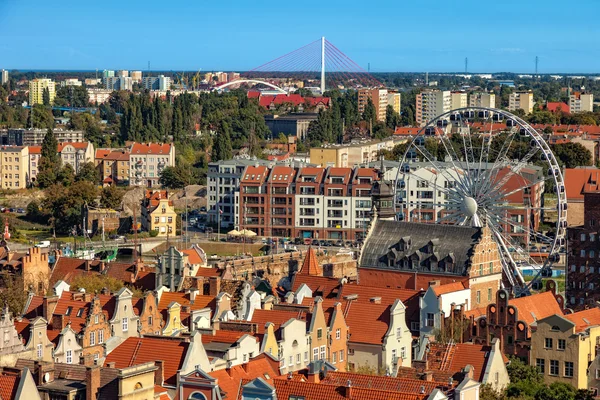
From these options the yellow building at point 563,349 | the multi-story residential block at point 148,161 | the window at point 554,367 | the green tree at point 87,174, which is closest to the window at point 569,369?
the yellow building at point 563,349

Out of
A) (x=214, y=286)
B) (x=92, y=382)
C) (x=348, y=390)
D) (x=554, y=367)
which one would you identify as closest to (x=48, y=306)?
(x=214, y=286)

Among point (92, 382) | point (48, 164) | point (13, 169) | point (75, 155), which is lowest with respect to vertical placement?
point (92, 382)

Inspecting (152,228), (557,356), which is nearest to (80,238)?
(152,228)

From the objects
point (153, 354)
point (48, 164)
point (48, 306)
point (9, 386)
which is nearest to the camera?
point (9, 386)

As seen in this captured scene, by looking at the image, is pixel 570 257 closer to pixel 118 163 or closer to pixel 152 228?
pixel 152 228

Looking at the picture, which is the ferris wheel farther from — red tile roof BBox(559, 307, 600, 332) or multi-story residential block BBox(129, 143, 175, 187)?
multi-story residential block BBox(129, 143, 175, 187)

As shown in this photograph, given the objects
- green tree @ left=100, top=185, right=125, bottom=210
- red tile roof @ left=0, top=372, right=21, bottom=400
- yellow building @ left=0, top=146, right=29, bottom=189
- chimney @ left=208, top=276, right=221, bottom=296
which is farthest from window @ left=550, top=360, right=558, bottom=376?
yellow building @ left=0, top=146, right=29, bottom=189

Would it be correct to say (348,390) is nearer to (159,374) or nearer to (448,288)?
(159,374)
